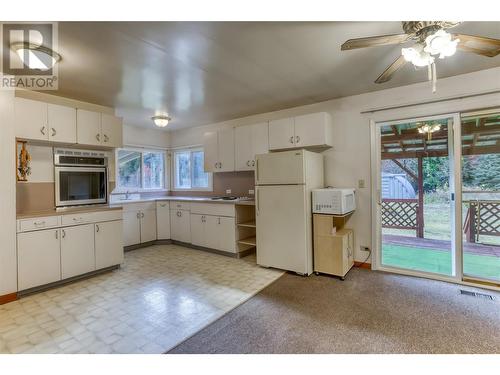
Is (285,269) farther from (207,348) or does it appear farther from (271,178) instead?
(207,348)

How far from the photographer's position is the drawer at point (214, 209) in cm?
384

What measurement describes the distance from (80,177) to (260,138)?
2573mm

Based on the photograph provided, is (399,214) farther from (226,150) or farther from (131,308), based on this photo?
(131,308)

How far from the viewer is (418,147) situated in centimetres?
315

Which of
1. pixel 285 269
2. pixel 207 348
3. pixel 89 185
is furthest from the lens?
pixel 89 185

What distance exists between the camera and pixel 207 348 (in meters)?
1.74

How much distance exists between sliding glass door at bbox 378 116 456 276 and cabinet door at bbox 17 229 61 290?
12.8 ft

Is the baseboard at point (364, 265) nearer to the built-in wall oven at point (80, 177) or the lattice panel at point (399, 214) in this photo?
the lattice panel at point (399, 214)

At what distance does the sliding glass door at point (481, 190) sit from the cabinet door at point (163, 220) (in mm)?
4402

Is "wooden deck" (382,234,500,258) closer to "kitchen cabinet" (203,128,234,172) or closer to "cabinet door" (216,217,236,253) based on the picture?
"cabinet door" (216,217,236,253)

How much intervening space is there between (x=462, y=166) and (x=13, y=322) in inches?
183

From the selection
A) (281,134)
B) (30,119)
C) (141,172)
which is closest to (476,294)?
(281,134)

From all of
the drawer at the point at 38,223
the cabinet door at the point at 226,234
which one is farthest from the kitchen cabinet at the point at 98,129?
the cabinet door at the point at 226,234
